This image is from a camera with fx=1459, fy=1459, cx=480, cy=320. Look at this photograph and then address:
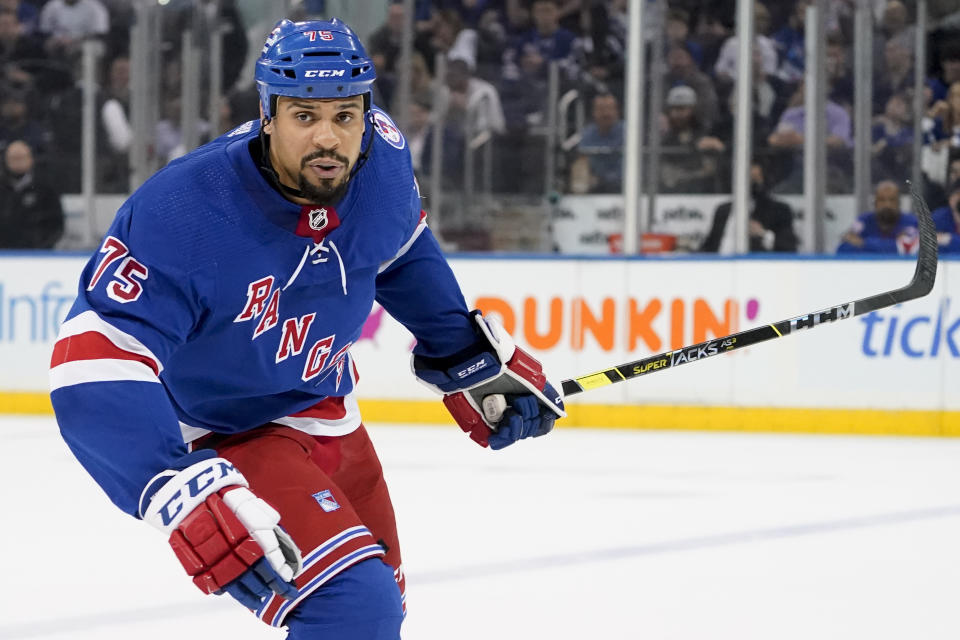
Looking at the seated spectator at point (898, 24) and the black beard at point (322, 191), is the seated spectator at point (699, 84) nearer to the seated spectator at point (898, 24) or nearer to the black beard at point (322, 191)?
the seated spectator at point (898, 24)

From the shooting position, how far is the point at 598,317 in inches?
259

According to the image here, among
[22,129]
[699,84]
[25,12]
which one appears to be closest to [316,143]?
[699,84]

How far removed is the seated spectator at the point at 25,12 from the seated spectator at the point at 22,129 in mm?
500

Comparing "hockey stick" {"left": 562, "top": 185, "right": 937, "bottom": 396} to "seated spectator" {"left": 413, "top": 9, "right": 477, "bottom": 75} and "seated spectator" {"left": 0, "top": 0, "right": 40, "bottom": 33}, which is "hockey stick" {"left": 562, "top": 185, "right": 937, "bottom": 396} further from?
"seated spectator" {"left": 0, "top": 0, "right": 40, "bottom": 33}

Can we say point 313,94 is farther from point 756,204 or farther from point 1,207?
point 1,207

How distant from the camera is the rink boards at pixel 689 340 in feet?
20.6

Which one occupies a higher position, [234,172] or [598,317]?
[234,172]

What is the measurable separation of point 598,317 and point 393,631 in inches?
186

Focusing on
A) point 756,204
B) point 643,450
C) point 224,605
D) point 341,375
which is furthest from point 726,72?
point 341,375

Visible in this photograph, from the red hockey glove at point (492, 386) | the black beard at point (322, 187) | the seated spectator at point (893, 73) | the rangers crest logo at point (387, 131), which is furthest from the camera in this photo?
the seated spectator at point (893, 73)

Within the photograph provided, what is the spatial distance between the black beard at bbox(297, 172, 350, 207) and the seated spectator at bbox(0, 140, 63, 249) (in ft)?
17.8

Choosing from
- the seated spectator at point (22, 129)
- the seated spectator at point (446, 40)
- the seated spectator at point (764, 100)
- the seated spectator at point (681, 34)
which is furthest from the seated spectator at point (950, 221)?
the seated spectator at point (22, 129)

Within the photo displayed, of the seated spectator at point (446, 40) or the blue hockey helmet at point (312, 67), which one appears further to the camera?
the seated spectator at point (446, 40)

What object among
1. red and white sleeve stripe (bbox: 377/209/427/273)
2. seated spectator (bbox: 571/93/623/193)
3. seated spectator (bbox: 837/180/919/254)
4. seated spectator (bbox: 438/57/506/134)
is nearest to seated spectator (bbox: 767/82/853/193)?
seated spectator (bbox: 837/180/919/254)
